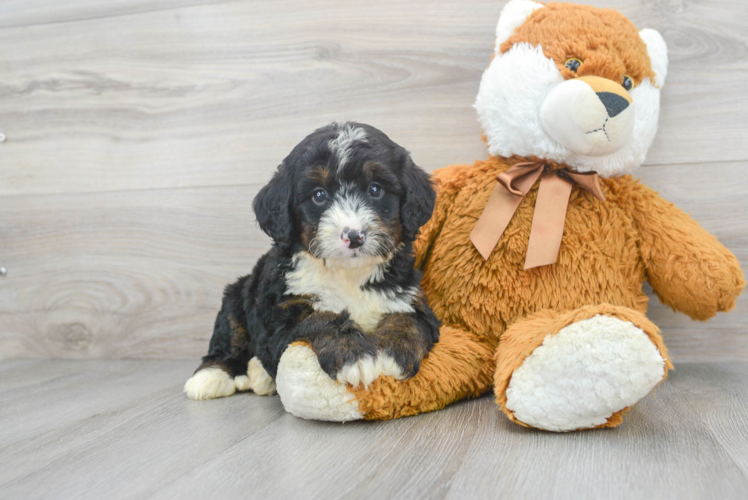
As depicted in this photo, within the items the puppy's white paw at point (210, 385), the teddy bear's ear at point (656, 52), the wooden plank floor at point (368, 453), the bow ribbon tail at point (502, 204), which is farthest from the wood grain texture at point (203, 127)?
the wooden plank floor at point (368, 453)

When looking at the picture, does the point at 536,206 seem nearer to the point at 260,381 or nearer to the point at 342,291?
the point at 342,291

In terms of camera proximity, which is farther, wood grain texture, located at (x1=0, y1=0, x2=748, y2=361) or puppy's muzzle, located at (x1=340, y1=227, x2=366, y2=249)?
wood grain texture, located at (x1=0, y1=0, x2=748, y2=361)

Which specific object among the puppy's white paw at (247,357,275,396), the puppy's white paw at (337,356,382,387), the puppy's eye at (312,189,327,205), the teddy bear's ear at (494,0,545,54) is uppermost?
the teddy bear's ear at (494,0,545,54)

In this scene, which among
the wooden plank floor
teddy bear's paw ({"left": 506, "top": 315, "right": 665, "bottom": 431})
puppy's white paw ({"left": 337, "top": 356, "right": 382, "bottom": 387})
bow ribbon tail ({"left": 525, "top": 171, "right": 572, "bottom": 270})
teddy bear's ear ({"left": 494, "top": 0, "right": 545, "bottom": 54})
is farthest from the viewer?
teddy bear's ear ({"left": 494, "top": 0, "right": 545, "bottom": 54})

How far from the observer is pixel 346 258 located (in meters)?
1.34

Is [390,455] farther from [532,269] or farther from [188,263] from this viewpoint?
[188,263]

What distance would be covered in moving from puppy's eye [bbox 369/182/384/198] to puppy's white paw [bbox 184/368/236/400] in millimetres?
779

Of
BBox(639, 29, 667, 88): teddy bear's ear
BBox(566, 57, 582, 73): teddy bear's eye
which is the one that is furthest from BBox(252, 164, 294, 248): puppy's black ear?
BBox(639, 29, 667, 88): teddy bear's ear

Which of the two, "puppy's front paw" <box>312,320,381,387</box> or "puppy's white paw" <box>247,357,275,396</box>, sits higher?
"puppy's front paw" <box>312,320,381,387</box>

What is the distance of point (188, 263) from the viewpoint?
2277mm

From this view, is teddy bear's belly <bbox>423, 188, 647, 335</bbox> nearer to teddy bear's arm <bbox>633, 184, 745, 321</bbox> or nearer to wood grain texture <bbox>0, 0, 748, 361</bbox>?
teddy bear's arm <bbox>633, 184, 745, 321</bbox>

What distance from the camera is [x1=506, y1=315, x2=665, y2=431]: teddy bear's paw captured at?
119cm

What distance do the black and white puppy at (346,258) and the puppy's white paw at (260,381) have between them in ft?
0.66

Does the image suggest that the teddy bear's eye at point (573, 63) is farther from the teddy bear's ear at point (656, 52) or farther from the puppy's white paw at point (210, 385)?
the puppy's white paw at point (210, 385)
